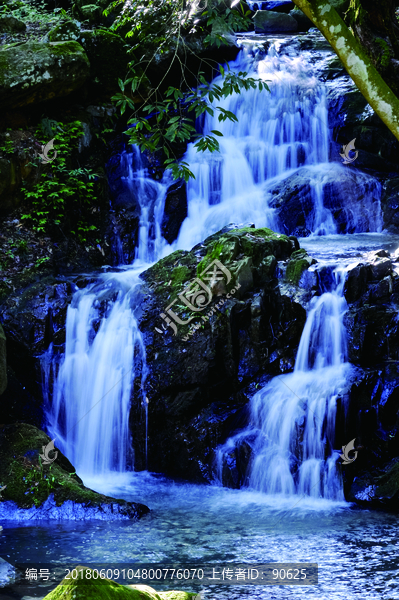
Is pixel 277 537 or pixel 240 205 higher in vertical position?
pixel 240 205

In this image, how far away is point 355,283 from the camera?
7945 mm

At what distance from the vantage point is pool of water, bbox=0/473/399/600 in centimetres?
444

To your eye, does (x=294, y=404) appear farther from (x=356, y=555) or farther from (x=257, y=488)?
(x=356, y=555)

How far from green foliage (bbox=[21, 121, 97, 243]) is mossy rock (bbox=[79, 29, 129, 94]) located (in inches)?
51.1

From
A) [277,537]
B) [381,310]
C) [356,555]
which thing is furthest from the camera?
[381,310]

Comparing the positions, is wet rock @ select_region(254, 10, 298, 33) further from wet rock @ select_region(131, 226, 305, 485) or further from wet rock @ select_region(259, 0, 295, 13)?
wet rock @ select_region(131, 226, 305, 485)

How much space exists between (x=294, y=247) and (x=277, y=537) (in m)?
4.73

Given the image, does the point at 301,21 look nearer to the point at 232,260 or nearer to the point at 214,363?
the point at 232,260

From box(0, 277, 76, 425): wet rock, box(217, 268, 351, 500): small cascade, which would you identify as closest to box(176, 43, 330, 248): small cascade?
box(0, 277, 76, 425): wet rock

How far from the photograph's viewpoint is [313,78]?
46.7 feet

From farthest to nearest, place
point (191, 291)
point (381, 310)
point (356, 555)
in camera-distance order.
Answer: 1. point (191, 291)
2. point (381, 310)
3. point (356, 555)

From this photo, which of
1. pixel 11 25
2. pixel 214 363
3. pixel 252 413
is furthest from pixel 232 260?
pixel 11 25

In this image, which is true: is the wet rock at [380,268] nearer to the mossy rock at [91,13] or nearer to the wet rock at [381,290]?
the wet rock at [381,290]

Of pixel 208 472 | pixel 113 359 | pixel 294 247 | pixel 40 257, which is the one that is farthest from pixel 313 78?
pixel 208 472
